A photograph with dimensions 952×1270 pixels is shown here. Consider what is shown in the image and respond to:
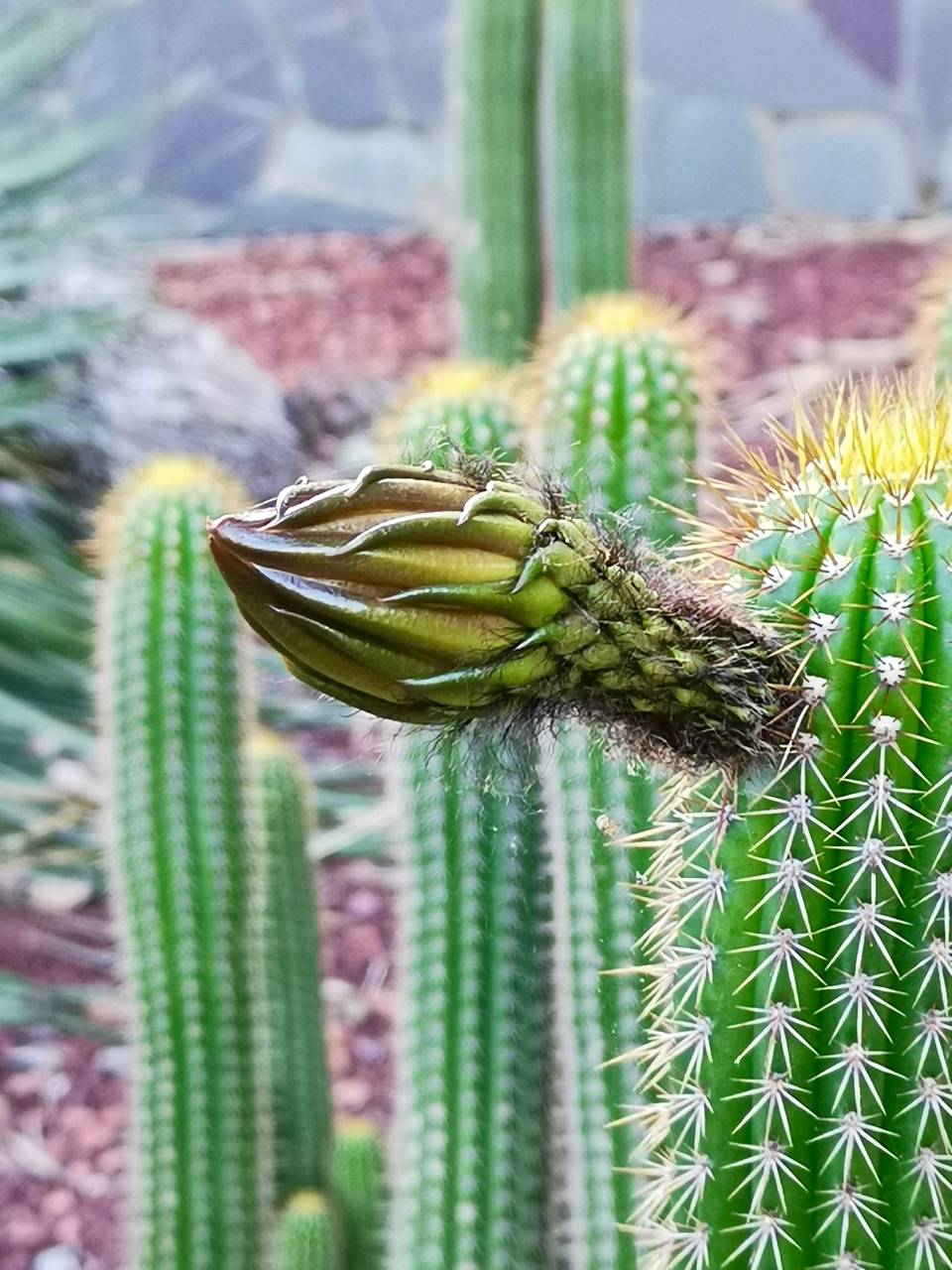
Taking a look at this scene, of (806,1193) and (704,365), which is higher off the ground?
(704,365)

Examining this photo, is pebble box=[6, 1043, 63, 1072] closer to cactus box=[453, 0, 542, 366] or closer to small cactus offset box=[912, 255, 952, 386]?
cactus box=[453, 0, 542, 366]

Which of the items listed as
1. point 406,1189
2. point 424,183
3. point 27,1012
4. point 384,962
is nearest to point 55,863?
point 27,1012

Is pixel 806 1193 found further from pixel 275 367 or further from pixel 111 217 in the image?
pixel 275 367

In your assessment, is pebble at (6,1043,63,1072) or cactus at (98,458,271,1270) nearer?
cactus at (98,458,271,1270)

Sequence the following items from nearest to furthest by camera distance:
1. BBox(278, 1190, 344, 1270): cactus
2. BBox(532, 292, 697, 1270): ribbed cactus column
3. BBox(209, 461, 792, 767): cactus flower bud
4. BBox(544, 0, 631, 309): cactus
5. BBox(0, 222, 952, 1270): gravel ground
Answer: BBox(209, 461, 792, 767): cactus flower bud → BBox(532, 292, 697, 1270): ribbed cactus column → BBox(278, 1190, 344, 1270): cactus → BBox(0, 222, 952, 1270): gravel ground → BBox(544, 0, 631, 309): cactus

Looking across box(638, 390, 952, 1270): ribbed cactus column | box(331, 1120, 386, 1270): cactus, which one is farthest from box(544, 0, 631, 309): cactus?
box(638, 390, 952, 1270): ribbed cactus column
